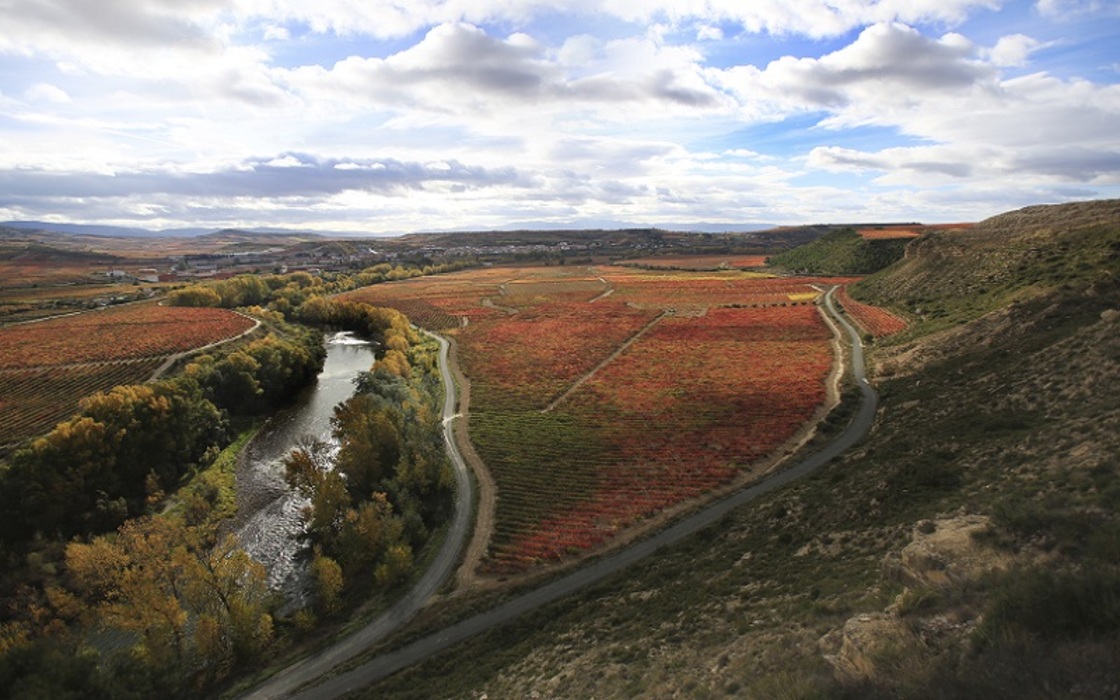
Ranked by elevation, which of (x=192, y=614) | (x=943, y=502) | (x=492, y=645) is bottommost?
(x=192, y=614)

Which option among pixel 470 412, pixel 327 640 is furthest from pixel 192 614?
pixel 470 412

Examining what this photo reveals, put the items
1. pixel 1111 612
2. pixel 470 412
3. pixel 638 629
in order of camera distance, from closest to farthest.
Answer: pixel 1111 612
pixel 638 629
pixel 470 412

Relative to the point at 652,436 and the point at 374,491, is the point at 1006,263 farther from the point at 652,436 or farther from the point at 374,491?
the point at 374,491

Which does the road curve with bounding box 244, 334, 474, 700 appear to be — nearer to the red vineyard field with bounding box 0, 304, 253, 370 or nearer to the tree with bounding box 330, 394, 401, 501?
the tree with bounding box 330, 394, 401, 501

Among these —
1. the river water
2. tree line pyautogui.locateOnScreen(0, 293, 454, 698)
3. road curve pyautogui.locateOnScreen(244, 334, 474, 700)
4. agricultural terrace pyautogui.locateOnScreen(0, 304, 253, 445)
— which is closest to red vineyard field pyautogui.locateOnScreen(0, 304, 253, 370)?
agricultural terrace pyautogui.locateOnScreen(0, 304, 253, 445)

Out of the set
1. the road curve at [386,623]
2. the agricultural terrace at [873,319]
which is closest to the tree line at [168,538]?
the road curve at [386,623]

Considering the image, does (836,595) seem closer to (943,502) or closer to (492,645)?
(943,502)

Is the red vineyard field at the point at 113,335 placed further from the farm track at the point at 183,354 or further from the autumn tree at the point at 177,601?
the autumn tree at the point at 177,601

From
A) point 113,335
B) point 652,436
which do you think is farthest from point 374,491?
point 113,335
